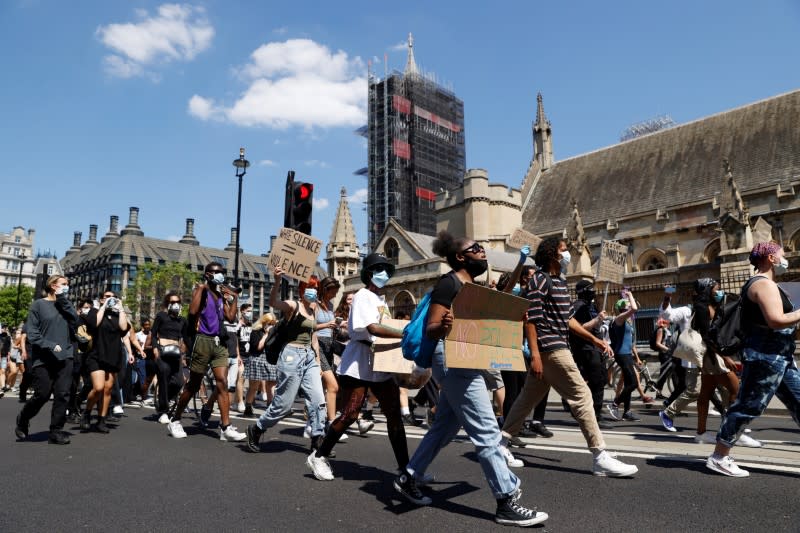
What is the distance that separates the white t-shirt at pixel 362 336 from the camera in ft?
14.1

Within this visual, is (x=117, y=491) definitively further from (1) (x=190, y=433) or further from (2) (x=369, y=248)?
(2) (x=369, y=248)

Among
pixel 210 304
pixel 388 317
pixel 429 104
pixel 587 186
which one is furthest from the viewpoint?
pixel 429 104

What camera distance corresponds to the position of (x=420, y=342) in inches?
137

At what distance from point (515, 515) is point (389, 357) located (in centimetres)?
157

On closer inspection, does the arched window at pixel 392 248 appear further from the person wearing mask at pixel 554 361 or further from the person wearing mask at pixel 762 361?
the person wearing mask at pixel 762 361

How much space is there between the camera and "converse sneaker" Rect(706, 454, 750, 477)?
13.3 feet

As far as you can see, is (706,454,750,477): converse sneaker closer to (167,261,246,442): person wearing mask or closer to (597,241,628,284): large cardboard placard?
(167,261,246,442): person wearing mask

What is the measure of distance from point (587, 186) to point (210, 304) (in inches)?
1379

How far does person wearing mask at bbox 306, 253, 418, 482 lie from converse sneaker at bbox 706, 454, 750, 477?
2408 millimetres

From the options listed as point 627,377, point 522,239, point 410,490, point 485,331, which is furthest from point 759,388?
point 627,377

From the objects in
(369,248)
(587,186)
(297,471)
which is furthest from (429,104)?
(297,471)

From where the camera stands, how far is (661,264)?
1168 inches

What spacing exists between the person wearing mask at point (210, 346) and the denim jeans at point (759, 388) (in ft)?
16.0

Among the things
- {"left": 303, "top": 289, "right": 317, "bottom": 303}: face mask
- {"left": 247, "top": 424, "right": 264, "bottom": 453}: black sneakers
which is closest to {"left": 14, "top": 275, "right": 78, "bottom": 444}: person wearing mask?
{"left": 247, "top": 424, "right": 264, "bottom": 453}: black sneakers
